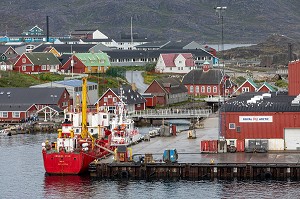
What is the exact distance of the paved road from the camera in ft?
359

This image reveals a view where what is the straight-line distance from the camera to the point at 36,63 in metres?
117

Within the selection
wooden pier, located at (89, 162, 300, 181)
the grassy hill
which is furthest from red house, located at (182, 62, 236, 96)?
wooden pier, located at (89, 162, 300, 181)

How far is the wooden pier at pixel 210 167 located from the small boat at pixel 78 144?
3.39 feet

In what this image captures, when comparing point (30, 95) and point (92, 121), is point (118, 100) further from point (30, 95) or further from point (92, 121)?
point (92, 121)

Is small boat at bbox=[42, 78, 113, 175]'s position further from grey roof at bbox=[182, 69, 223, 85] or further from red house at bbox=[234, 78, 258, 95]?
grey roof at bbox=[182, 69, 223, 85]

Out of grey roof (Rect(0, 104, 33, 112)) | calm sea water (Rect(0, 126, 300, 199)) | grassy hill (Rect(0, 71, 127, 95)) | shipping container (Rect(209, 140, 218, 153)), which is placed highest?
grassy hill (Rect(0, 71, 127, 95))

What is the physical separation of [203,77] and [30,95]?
2282 centimetres

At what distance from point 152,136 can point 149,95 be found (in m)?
24.3

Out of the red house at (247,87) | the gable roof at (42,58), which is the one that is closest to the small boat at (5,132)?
the red house at (247,87)

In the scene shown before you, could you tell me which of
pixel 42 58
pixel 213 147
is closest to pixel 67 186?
pixel 213 147

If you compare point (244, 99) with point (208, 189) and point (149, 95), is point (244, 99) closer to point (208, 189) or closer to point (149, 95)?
point (208, 189)

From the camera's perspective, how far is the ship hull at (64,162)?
5962cm

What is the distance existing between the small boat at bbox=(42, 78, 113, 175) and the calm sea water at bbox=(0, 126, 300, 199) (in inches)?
29.7

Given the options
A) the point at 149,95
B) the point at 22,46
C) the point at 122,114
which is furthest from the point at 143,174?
the point at 22,46
